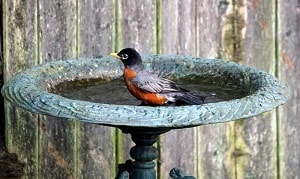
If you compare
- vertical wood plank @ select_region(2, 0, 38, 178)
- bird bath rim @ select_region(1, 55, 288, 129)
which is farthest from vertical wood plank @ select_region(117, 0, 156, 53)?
bird bath rim @ select_region(1, 55, 288, 129)

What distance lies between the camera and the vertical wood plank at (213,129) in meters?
4.09

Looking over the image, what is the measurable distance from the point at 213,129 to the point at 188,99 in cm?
126

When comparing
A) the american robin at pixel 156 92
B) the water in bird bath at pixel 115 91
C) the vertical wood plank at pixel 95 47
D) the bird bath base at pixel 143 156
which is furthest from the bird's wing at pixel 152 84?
the vertical wood plank at pixel 95 47

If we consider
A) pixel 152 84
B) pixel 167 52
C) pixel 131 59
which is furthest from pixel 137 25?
pixel 152 84

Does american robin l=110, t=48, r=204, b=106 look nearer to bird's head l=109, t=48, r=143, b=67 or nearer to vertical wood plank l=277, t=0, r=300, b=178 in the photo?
bird's head l=109, t=48, r=143, b=67

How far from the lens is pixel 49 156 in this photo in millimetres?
4098

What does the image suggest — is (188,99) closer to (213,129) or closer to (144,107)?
(144,107)

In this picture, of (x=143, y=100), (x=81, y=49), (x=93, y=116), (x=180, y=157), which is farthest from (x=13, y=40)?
(x=93, y=116)

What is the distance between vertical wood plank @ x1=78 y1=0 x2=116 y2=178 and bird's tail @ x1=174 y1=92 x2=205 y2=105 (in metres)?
1.10

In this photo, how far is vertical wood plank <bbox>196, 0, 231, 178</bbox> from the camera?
4.09 metres

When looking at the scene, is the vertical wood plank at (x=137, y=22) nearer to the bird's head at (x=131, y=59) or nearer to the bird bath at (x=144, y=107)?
the bird bath at (x=144, y=107)

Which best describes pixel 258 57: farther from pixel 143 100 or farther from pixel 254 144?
pixel 143 100

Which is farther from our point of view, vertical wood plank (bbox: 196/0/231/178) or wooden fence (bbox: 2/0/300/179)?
vertical wood plank (bbox: 196/0/231/178)

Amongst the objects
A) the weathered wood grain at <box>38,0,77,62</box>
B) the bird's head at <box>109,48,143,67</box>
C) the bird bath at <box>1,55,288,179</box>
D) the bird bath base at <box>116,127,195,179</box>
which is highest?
the weathered wood grain at <box>38,0,77,62</box>
